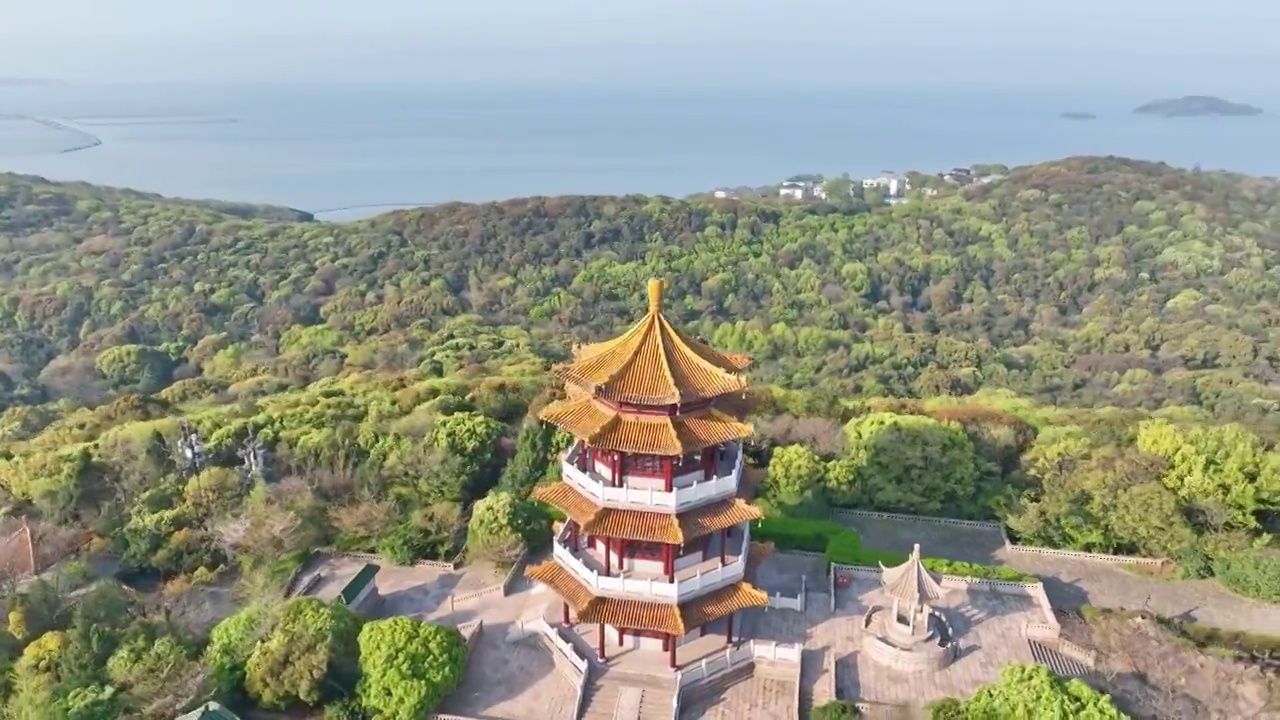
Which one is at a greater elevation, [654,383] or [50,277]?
[654,383]

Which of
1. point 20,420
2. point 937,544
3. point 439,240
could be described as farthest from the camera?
point 439,240

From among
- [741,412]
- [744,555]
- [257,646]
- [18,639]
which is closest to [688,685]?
[744,555]

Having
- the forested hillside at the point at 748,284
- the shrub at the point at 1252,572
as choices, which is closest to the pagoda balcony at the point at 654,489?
the shrub at the point at 1252,572

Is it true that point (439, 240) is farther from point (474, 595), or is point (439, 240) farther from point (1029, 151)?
point (1029, 151)

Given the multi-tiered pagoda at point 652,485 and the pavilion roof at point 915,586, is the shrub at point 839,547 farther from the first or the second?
the multi-tiered pagoda at point 652,485

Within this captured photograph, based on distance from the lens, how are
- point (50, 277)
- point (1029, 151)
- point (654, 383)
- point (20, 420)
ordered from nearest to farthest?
point (654, 383) → point (20, 420) → point (50, 277) → point (1029, 151)

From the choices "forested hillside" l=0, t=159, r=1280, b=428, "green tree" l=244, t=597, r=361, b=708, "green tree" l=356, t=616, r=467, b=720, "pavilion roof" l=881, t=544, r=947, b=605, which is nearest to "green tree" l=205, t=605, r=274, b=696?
"green tree" l=244, t=597, r=361, b=708

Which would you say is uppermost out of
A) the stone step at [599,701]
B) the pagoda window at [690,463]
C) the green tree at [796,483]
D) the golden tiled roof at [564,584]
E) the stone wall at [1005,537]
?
the pagoda window at [690,463]

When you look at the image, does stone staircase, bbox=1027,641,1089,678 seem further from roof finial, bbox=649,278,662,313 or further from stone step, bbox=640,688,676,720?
roof finial, bbox=649,278,662,313
